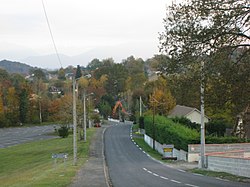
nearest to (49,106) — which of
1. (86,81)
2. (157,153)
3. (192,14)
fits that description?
(86,81)

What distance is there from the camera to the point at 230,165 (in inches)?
1168

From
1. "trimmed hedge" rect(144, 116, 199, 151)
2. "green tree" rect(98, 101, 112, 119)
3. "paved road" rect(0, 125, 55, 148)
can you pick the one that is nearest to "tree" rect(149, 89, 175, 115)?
"paved road" rect(0, 125, 55, 148)

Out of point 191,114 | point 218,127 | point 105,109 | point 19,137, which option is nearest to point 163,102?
point 191,114

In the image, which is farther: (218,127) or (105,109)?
(105,109)

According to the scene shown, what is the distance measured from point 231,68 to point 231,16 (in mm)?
1911

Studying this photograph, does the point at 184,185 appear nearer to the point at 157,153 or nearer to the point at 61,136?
the point at 157,153

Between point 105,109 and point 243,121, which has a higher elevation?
point 105,109

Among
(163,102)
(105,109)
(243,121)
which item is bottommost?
(243,121)

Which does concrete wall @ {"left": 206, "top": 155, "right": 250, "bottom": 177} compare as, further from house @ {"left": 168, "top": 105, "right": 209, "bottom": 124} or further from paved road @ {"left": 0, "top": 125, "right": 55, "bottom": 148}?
house @ {"left": 168, "top": 105, "right": 209, "bottom": 124}

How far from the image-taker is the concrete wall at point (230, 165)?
2712cm

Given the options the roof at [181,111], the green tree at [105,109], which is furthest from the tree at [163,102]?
the green tree at [105,109]

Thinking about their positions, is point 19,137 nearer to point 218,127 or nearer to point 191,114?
point 191,114

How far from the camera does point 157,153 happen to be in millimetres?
58500

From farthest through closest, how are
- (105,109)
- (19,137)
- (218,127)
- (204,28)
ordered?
(105,109), (19,137), (218,127), (204,28)
